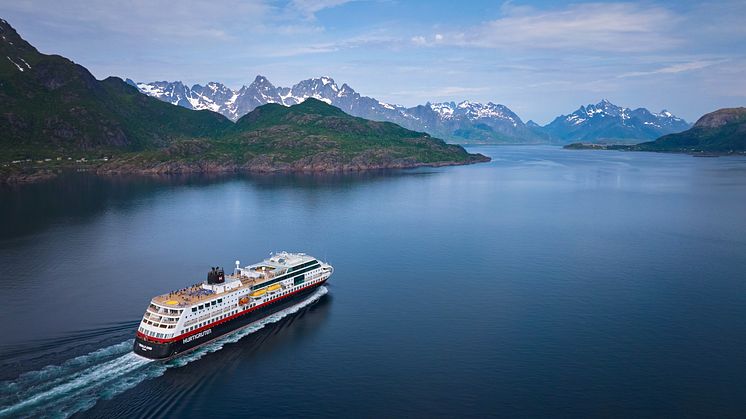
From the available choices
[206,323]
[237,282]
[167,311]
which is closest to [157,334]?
[167,311]

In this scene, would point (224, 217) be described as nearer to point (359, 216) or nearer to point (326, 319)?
point (359, 216)

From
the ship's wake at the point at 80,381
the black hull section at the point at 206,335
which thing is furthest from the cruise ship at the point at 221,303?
the ship's wake at the point at 80,381

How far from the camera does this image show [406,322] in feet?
240

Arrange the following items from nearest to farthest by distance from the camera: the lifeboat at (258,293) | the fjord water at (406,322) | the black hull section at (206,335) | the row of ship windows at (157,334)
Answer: the fjord water at (406,322)
the black hull section at (206,335)
the row of ship windows at (157,334)
the lifeboat at (258,293)

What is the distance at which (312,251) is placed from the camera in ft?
369

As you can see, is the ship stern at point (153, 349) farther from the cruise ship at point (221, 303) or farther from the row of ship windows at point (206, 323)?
the row of ship windows at point (206, 323)

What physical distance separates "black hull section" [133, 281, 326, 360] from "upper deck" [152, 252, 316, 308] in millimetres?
4020

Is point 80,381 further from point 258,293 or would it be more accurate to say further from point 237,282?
point 258,293

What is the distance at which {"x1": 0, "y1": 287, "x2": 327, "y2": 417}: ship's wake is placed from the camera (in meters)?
50.4

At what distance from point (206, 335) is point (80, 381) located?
15616mm

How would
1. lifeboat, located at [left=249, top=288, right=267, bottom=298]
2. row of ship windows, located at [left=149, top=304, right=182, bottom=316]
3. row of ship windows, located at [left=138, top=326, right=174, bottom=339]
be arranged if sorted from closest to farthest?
row of ship windows, located at [left=138, top=326, right=174, bottom=339], row of ship windows, located at [left=149, top=304, right=182, bottom=316], lifeboat, located at [left=249, top=288, right=267, bottom=298]

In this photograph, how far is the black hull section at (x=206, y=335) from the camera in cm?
6122

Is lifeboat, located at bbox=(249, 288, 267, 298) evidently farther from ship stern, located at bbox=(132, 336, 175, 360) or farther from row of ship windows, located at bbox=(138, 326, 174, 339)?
ship stern, located at bbox=(132, 336, 175, 360)

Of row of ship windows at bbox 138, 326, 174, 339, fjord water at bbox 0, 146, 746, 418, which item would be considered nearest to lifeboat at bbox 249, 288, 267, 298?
fjord water at bbox 0, 146, 746, 418
